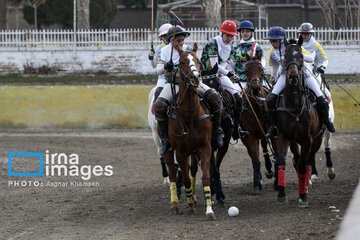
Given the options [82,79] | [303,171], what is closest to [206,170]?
[303,171]

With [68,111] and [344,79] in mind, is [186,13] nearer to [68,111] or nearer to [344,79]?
[344,79]

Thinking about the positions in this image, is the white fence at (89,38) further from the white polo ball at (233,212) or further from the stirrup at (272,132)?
the white polo ball at (233,212)

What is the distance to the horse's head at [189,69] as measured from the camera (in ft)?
31.2

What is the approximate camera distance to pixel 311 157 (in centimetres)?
1195

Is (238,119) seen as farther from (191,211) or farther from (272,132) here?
(191,211)

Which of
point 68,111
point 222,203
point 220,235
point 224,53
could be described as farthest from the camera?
point 68,111

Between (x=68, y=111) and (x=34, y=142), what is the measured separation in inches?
131

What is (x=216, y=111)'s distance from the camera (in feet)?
34.1

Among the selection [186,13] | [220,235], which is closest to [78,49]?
[186,13]

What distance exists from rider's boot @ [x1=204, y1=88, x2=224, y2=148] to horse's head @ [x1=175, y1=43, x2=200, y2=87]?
2.45ft

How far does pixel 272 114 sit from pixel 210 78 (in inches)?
45.6

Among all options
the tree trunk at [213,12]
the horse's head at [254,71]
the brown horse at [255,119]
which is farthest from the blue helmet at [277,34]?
the tree trunk at [213,12]

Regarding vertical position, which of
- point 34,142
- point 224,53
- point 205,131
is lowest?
point 34,142

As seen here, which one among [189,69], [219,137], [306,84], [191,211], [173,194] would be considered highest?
[189,69]
